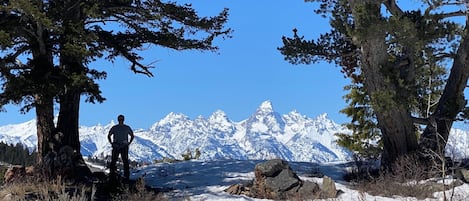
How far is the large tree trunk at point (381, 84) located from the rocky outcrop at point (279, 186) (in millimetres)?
2242

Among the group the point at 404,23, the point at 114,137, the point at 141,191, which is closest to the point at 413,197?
the point at 404,23

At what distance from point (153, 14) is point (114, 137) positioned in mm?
3586

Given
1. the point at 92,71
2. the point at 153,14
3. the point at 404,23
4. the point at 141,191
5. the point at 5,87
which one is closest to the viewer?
the point at 141,191

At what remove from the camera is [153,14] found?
50.7 feet

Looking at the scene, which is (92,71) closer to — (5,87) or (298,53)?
(5,87)

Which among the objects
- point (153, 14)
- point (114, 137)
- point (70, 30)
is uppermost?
point (153, 14)

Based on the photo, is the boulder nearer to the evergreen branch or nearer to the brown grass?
the brown grass

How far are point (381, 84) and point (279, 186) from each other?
342 cm

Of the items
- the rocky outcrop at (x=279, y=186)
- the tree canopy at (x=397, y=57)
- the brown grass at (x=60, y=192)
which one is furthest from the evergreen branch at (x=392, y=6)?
Result: the brown grass at (x=60, y=192)

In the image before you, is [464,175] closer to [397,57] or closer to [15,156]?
[397,57]

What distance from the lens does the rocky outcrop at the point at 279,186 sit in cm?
1121

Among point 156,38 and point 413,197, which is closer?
point 413,197

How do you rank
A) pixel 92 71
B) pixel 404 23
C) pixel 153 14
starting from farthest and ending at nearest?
pixel 153 14 → pixel 92 71 → pixel 404 23

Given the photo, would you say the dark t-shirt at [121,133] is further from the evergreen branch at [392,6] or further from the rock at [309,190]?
the evergreen branch at [392,6]
